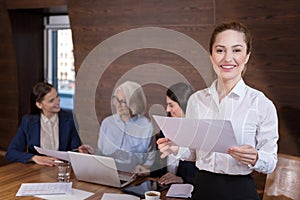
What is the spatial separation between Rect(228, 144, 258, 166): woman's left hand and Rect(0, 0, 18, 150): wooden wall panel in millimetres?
Result: 3557

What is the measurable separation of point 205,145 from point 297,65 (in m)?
1.60

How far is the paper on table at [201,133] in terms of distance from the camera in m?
1.29

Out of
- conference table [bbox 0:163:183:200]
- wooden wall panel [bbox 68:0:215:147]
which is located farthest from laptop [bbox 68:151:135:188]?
wooden wall panel [bbox 68:0:215:147]

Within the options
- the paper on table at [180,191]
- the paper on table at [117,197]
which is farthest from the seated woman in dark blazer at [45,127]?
the paper on table at [180,191]

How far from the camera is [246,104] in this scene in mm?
1392

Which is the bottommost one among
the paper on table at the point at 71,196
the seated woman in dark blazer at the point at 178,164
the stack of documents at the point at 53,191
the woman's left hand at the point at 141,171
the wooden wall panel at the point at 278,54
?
the paper on table at the point at 71,196

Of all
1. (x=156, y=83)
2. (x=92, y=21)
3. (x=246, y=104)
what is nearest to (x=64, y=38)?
(x=92, y=21)

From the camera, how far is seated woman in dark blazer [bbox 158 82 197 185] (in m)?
2.03

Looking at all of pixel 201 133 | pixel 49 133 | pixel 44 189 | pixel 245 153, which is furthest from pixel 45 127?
pixel 245 153

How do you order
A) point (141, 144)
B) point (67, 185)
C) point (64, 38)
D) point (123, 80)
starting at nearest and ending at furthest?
point (67, 185) < point (141, 144) < point (123, 80) < point (64, 38)

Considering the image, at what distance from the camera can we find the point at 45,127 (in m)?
2.75

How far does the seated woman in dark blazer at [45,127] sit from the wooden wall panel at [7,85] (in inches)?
65.2

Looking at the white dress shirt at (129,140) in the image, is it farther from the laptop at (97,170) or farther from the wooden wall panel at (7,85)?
the wooden wall panel at (7,85)

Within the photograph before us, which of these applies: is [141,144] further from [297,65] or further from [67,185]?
[297,65]
